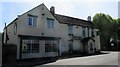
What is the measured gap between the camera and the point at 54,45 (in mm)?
32688

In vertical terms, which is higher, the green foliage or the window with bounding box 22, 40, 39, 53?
the green foliage

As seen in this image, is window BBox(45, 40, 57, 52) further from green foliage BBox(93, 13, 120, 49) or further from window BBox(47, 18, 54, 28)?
green foliage BBox(93, 13, 120, 49)

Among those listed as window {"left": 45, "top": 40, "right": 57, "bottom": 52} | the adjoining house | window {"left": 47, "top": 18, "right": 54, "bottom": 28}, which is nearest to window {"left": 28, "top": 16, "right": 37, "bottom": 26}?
the adjoining house

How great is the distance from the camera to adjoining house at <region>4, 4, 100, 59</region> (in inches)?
1112

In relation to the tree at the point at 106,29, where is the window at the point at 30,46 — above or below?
below

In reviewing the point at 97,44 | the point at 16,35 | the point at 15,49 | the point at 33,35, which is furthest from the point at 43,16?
the point at 97,44

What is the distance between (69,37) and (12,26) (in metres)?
11.6

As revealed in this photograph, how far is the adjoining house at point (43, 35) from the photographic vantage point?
92.6 feet

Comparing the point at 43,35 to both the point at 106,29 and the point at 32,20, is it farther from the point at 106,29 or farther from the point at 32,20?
the point at 106,29

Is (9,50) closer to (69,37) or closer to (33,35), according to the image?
(33,35)

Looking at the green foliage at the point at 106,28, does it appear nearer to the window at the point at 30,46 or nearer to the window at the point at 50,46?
the window at the point at 50,46

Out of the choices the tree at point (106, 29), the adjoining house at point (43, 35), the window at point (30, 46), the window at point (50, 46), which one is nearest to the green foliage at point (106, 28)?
the tree at point (106, 29)

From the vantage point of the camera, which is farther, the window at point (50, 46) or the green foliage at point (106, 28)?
the green foliage at point (106, 28)

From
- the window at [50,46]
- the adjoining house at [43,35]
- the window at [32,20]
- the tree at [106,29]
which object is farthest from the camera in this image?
the tree at [106,29]
